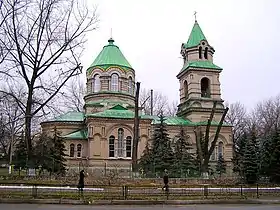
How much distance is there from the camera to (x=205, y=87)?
5044 cm

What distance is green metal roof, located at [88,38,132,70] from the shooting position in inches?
1823

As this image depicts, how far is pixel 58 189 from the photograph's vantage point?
1923 cm

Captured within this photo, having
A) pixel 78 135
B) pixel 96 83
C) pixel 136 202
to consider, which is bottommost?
pixel 136 202

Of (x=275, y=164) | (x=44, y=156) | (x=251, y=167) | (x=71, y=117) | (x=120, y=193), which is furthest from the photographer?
(x=71, y=117)

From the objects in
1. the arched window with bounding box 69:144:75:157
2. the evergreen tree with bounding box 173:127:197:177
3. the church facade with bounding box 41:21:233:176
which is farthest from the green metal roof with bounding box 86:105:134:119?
the evergreen tree with bounding box 173:127:197:177

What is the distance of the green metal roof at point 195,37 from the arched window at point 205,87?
4877 mm

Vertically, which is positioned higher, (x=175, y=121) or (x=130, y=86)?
(x=130, y=86)

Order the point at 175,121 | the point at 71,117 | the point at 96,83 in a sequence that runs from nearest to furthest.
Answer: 1. the point at 71,117
2. the point at 96,83
3. the point at 175,121

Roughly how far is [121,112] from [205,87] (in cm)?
1453

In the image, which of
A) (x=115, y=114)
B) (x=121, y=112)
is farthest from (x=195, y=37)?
(x=115, y=114)

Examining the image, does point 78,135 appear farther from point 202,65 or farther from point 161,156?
point 202,65

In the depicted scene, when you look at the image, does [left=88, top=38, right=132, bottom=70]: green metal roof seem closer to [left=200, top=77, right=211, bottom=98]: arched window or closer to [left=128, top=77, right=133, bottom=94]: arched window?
[left=128, top=77, right=133, bottom=94]: arched window

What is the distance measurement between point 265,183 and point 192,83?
22.6 m

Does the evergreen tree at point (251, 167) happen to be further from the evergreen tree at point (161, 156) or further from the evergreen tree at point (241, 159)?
the evergreen tree at point (161, 156)
